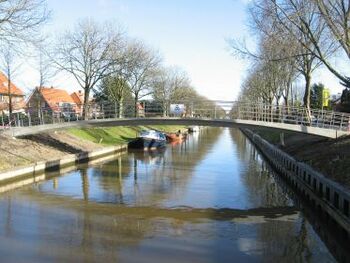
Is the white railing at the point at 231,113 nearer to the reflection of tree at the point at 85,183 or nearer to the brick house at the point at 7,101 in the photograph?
the reflection of tree at the point at 85,183

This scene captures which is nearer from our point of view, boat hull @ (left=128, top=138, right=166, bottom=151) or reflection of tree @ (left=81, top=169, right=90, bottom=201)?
reflection of tree @ (left=81, top=169, right=90, bottom=201)

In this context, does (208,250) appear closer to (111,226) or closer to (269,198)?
(111,226)

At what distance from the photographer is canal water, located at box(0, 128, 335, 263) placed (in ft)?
56.4

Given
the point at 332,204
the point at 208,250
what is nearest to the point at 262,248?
the point at 208,250

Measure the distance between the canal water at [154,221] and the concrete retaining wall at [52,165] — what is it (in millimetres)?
1356

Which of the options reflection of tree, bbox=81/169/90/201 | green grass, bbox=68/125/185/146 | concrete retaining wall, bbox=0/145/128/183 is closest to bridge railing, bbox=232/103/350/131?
reflection of tree, bbox=81/169/90/201

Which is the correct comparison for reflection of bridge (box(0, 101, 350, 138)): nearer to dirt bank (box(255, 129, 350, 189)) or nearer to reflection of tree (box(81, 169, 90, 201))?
dirt bank (box(255, 129, 350, 189))

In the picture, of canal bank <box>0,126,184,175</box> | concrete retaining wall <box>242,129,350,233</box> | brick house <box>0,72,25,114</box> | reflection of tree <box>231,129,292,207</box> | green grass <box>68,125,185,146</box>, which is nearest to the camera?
concrete retaining wall <box>242,129,350,233</box>

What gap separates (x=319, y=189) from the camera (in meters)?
24.9

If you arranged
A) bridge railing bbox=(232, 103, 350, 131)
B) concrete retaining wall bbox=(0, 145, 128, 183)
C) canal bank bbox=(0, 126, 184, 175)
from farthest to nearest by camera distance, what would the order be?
bridge railing bbox=(232, 103, 350, 131)
canal bank bbox=(0, 126, 184, 175)
concrete retaining wall bbox=(0, 145, 128, 183)

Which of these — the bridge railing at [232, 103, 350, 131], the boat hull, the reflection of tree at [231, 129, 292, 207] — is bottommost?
the reflection of tree at [231, 129, 292, 207]

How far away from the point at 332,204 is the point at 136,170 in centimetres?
2153

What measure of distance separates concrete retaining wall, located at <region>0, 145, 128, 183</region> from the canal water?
1.36 meters

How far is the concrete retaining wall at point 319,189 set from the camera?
64.0 ft
